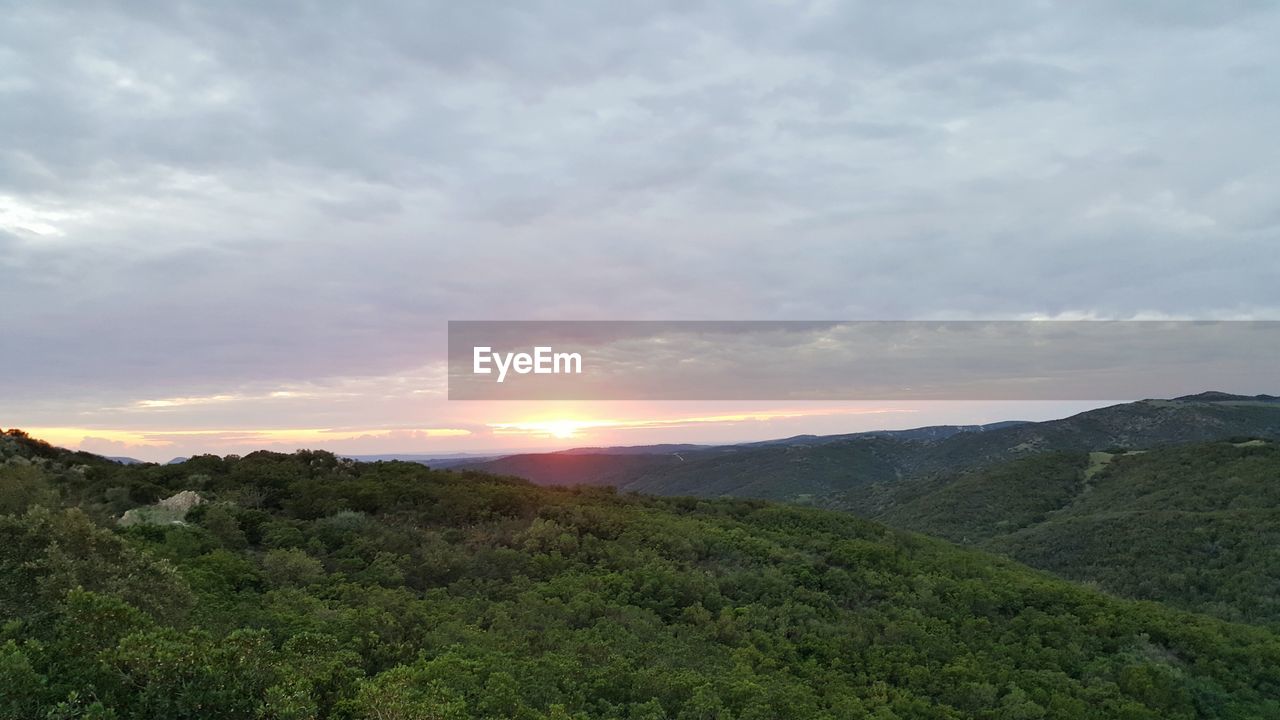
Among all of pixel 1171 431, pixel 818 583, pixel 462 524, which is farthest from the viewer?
pixel 1171 431

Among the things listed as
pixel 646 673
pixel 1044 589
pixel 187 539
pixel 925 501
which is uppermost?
pixel 187 539

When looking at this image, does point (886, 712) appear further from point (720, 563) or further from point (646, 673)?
point (720, 563)

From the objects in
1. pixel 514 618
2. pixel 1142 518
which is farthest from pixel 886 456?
pixel 514 618

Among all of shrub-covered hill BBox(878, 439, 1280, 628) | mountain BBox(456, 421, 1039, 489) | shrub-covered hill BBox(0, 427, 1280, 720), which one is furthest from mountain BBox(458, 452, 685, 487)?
shrub-covered hill BBox(0, 427, 1280, 720)

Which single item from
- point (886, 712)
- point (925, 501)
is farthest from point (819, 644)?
point (925, 501)

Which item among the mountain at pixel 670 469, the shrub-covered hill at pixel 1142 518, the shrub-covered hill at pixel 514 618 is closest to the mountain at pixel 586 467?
the mountain at pixel 670 469

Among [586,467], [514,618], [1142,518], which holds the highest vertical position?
[514,618]

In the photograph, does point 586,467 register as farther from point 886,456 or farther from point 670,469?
point 886,456
